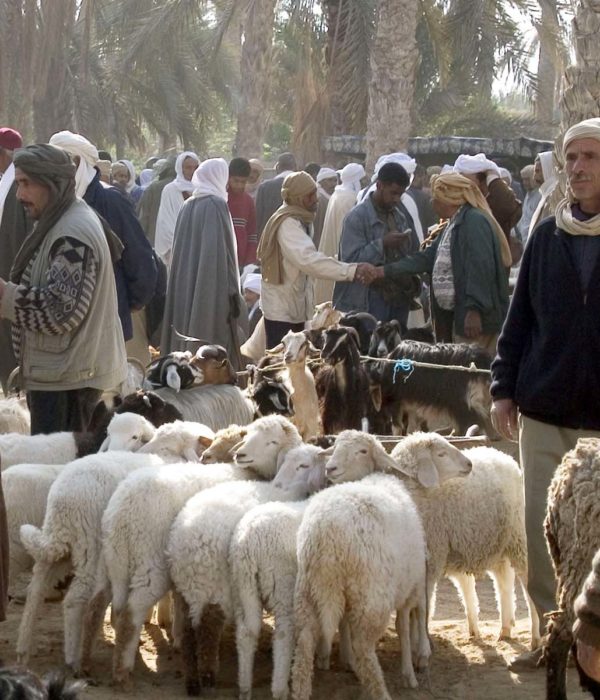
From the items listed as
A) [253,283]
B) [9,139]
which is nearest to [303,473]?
[9,139]

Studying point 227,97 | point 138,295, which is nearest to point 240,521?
point 138,295

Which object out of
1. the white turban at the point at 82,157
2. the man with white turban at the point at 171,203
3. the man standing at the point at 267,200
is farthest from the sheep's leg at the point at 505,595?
the man standing at the point at 267,200

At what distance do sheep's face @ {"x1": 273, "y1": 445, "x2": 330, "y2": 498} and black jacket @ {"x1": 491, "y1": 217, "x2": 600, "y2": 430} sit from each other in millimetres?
988

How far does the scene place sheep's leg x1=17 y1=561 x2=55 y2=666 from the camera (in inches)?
253

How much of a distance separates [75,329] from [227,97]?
36.3 m

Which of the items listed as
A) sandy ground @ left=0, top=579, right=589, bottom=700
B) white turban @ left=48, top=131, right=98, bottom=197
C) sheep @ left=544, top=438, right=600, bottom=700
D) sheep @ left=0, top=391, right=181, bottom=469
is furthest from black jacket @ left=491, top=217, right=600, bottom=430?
white turban @ left=48, top=131, right=98, bottom=197

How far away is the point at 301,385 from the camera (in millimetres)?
9594

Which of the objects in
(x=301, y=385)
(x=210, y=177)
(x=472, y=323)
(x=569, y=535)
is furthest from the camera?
(x=210, y=177)

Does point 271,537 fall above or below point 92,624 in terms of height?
above

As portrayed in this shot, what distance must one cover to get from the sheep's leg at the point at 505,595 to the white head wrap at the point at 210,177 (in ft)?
17.4

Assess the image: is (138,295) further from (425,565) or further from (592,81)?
(592,81)

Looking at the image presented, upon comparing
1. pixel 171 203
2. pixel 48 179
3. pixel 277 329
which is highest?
pixel 171 203

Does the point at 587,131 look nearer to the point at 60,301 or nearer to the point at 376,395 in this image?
the point at 60,301

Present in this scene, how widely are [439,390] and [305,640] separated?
429 cm
